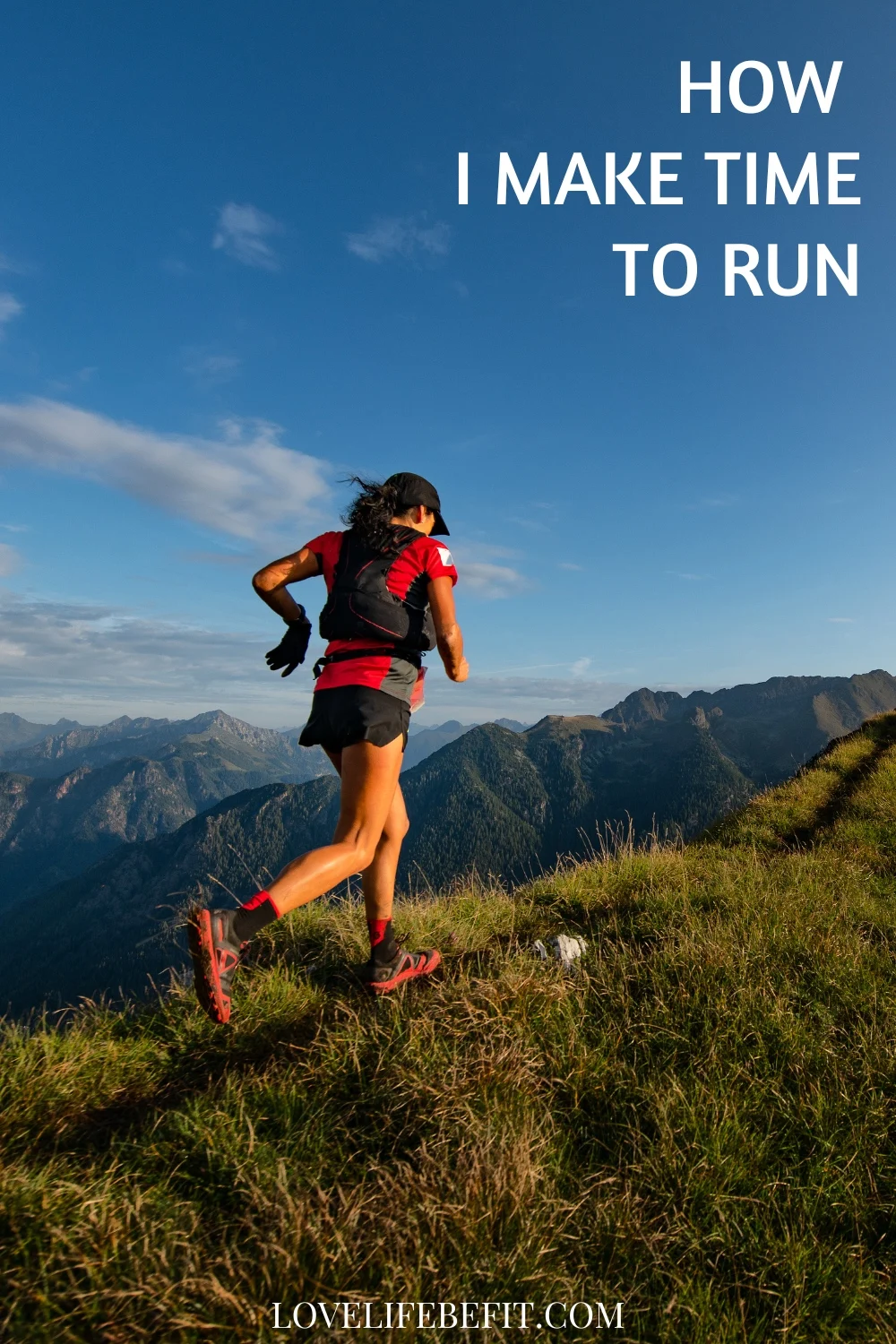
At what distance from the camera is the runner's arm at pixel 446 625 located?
4.63 m

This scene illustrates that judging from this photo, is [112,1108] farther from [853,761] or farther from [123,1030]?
[853,761]

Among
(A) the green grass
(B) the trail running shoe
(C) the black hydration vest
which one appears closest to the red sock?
(A) the green grass

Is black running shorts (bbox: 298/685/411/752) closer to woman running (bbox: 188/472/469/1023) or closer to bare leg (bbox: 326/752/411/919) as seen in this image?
woman running (bbox: 188/472/469/1023)

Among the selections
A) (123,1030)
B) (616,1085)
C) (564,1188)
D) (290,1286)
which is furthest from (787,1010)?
(123,1030)

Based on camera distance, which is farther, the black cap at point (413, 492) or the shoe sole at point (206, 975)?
the black cap at point (413, 492)

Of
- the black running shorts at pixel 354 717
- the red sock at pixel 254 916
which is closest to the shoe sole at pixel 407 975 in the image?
the red sock at pixel 254 916

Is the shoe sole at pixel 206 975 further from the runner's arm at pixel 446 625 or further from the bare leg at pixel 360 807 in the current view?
the runner's arm at pixel 446 625

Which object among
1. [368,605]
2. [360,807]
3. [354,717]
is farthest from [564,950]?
[368,605]

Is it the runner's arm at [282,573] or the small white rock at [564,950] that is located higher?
the runner's arm at [282,573]

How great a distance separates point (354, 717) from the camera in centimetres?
439

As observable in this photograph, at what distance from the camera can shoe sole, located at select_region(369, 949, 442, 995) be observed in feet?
14.7

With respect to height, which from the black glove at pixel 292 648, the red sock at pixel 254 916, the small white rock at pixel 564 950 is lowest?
the small white rock at pixel 564 950

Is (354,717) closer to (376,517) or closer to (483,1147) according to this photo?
(376,517)

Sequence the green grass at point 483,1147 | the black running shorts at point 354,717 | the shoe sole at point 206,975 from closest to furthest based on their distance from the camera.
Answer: the green grass at point 483,1147 < the shoe sole at point 206,975 < the black running shorts at point 354,717
